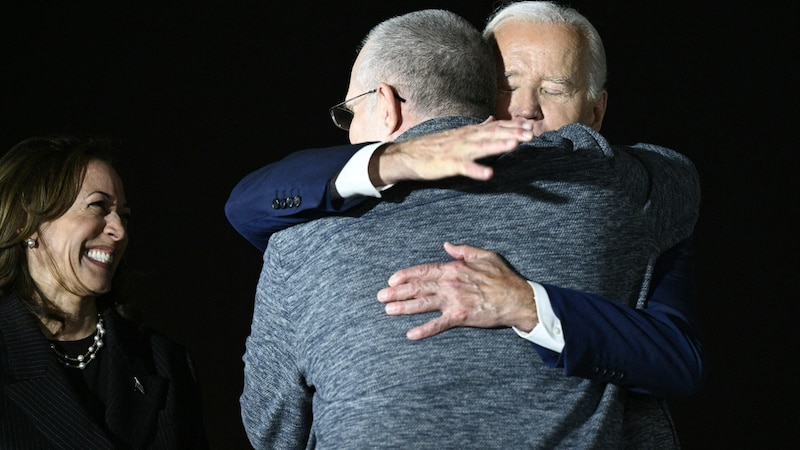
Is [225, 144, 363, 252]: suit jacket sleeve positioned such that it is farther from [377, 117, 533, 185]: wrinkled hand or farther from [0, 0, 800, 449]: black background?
[0, 0, 800, 449]: black background

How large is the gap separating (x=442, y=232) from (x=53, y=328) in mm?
1351

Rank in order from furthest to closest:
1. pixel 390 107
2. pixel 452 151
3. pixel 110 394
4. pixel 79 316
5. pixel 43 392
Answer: pixel 79 316, pixel 110 394, pixel 43 392, pixel 390 107, pixel 452 151

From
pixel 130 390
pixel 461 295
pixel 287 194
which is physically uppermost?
pixel 287 194

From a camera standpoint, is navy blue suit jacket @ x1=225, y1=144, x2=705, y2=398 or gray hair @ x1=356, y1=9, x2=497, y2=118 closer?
navy blue suit jacket @ x1=225, y1=144, x2=705, y2=398

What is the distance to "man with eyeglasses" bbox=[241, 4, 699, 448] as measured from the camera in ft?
4.97

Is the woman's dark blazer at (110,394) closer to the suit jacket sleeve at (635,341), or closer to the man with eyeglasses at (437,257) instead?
the man with eyeglasses at (437,257)

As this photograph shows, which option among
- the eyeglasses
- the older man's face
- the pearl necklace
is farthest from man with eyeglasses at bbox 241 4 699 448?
the pearl necklace

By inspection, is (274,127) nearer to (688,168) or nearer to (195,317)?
(195,317)

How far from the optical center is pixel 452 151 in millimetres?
1438

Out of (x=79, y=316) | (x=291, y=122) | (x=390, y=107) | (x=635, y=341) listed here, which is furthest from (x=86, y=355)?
(x=291, y=122)

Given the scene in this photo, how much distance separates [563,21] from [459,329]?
104cm

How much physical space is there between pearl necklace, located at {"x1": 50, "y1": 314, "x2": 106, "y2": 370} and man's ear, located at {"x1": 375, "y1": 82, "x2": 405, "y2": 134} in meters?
1.20

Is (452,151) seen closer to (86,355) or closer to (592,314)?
(592,314)

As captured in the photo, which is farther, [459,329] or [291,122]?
[291,122]
